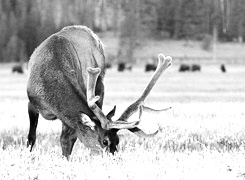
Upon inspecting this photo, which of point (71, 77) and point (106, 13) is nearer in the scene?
point (71, 77)

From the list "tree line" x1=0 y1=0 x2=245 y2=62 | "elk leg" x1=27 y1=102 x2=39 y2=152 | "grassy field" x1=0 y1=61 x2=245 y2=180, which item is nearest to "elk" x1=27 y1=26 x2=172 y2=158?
"elk leg" x1=27 y1=102 x2=39 y2=152

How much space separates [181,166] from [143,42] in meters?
138

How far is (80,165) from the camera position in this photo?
6.99 metres

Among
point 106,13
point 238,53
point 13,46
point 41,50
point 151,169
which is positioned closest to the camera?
point 151,169

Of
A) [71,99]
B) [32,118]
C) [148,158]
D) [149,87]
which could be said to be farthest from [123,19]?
[148,158]

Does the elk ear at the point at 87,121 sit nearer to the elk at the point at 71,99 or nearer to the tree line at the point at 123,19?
the elk at the point at 71,99

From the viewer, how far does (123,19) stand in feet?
520

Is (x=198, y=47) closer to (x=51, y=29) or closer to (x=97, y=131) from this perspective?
(x=51, y=29)

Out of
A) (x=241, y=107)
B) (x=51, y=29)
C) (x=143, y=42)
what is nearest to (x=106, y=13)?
(x=143, y=42)

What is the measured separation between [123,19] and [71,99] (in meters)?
152

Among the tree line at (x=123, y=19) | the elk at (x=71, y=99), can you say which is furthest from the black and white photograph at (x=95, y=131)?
the tree line at (x=123, y=19)

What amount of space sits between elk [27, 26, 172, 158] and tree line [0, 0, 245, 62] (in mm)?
115868

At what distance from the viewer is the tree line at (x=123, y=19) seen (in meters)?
130

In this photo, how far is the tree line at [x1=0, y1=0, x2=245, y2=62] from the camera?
130m
